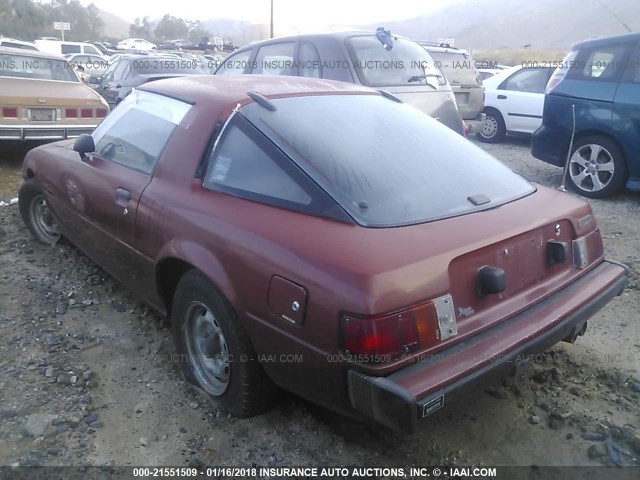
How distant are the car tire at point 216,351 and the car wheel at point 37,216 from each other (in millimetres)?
2174

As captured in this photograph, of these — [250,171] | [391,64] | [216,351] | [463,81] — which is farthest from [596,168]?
[216,351]

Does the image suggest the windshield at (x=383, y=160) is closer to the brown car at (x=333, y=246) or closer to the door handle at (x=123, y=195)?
the brown car at (x=333, y=246)

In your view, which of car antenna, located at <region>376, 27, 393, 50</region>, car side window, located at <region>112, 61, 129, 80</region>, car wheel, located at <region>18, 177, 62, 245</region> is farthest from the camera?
car side window, located at <region>112, 61, 129, 80</region>

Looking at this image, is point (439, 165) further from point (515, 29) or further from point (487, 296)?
point (515, 29)

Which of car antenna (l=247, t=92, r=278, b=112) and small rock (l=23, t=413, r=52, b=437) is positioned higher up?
car antenna (l=247, t=92, r=278, b=112)

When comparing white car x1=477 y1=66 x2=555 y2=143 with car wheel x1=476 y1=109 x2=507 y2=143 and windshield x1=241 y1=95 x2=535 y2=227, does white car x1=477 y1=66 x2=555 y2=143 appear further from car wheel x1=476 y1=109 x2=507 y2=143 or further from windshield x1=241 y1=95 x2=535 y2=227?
windshield x1=241 y1=95 x2=535 y2=227

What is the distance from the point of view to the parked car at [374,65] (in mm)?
5973

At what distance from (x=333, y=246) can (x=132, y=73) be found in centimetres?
1001

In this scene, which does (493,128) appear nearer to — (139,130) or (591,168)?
(591,168)

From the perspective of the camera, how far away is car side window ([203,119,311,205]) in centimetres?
251

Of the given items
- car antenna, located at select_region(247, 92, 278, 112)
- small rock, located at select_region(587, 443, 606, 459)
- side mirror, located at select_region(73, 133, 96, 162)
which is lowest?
small rock, located at select_region(587, 443, 606, 459)

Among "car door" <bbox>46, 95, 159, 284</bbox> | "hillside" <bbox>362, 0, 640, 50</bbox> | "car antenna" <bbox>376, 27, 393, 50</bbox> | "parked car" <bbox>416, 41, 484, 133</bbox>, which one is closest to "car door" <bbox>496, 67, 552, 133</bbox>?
"parked car" <bbox>416, 41, 484, 133</bbox>

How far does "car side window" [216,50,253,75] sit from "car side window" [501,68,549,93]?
16.0ft

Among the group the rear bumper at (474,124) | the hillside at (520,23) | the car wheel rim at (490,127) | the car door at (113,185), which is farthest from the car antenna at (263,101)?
the hillside at (520,23)
